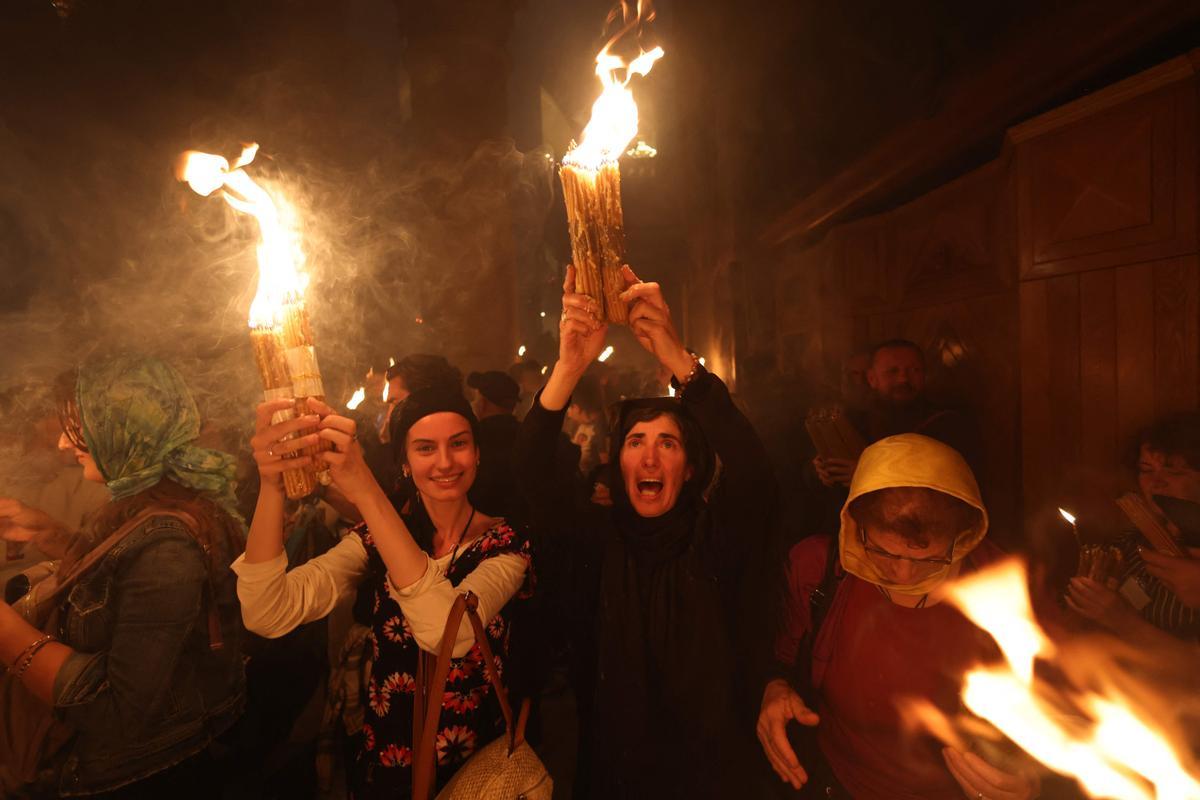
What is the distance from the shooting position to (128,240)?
2568 mm

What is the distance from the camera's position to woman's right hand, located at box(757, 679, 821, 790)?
5.78 feet

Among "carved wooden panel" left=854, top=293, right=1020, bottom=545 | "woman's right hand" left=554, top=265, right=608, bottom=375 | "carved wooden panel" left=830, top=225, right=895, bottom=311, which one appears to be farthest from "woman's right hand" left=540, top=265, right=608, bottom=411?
"carved wooden panel" left=830, top=225, right=895, bottom=311

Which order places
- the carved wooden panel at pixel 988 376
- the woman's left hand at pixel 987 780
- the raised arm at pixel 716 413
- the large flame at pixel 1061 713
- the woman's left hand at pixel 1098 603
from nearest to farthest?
the woman's left hand at pixel 987 780 → the large flame at pixel 1061 713 → the raised arm at pixel 716 413 → the woman's left hand at pixel 1098 603 → the carved wooden panel at pixel 988 376

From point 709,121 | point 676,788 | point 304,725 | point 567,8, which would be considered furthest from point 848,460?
point 709,121

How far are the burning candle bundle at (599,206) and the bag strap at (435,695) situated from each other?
1097mm

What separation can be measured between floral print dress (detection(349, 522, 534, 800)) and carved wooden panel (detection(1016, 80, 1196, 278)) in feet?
10.5

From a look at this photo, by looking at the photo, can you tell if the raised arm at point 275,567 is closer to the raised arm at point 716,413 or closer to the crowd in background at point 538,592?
the crowd in background at point 538,592

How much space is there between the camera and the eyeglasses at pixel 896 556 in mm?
1844

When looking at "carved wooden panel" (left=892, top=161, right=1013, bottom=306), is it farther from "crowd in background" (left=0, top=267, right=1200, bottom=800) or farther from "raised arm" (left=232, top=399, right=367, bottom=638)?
"raised arm" (left=232, top=399, right=367, bottom=638)

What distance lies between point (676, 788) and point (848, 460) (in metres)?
2.02

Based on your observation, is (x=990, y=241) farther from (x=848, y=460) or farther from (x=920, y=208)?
(x=848, y=460)

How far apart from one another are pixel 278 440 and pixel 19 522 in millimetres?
1429

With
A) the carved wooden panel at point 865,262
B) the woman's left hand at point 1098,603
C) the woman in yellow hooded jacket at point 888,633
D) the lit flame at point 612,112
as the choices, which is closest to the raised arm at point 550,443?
the lit flame at point 612,112

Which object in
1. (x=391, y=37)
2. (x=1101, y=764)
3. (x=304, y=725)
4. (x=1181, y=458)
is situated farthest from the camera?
(x=391, y=37)
